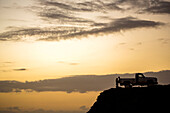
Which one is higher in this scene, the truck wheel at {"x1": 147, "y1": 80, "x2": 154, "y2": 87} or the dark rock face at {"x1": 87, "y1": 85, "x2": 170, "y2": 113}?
the truck wheel at {"x1": 147, "y1": 80, "x2": 154, "y2": 87}

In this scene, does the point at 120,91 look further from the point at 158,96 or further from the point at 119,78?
the point at 158,96

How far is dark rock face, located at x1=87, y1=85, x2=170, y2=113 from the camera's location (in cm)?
3244

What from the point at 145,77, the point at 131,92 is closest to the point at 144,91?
the point at 131,92

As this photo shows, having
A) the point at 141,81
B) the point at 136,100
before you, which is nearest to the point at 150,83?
the point at 141,81

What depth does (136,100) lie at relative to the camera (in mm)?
35219

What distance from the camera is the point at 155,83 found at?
1570 inches

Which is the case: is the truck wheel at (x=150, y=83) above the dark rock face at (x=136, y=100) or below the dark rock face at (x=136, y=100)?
above

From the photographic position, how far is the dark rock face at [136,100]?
3244 centimetres

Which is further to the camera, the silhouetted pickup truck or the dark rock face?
the silhouetted pickup truck

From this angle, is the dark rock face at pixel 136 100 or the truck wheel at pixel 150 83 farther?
the truck wheel at pixel 150 83

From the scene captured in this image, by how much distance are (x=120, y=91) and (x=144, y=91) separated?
3.97m

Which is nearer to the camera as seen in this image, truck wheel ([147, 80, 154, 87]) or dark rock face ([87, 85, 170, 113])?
dark rock face ([87, 85, 170, 113])

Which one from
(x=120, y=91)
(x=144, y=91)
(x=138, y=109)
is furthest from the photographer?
(x=120, y=91)

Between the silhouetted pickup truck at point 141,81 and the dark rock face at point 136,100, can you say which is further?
the silhouetted pickup truck at point 141,81
